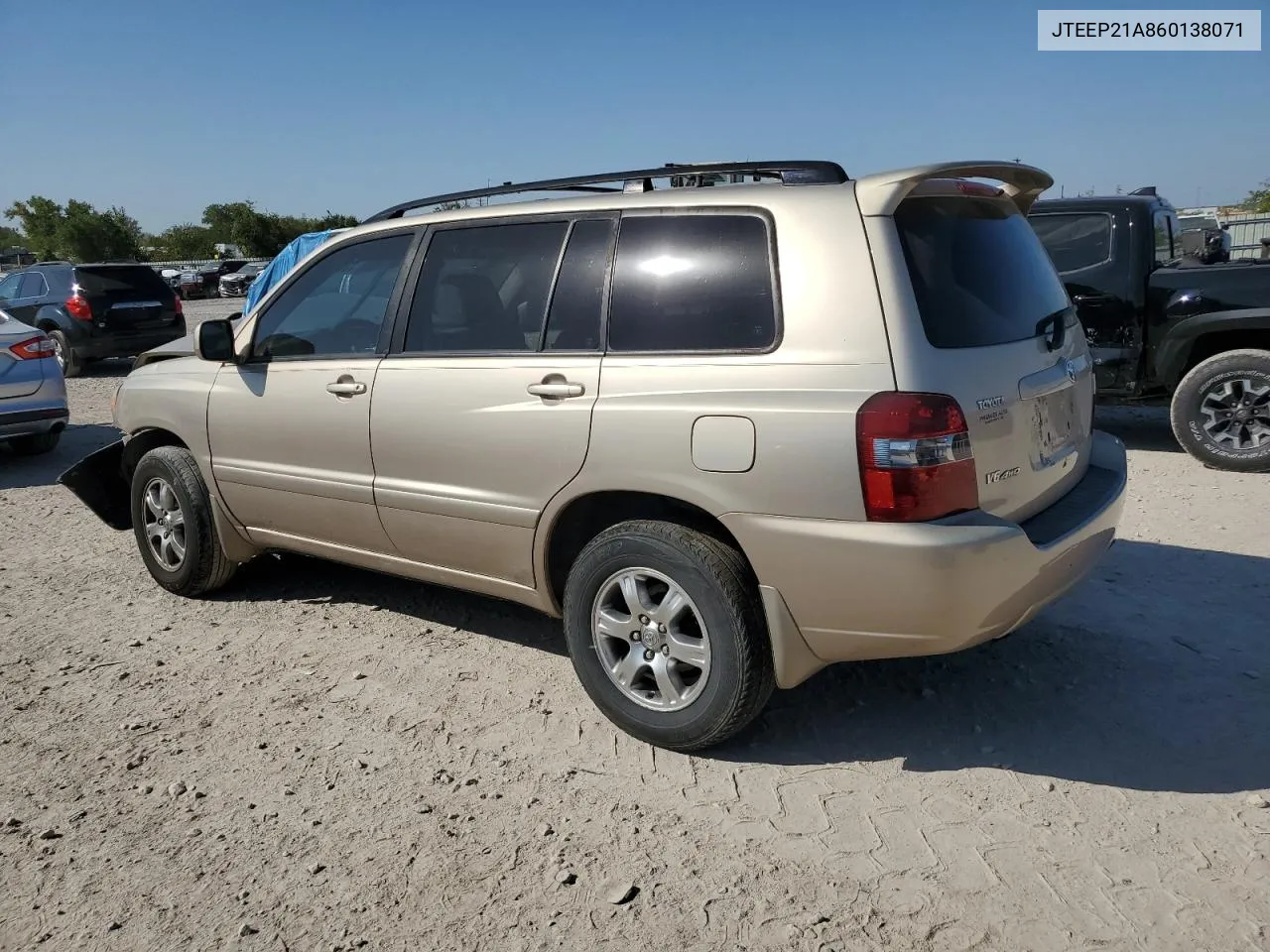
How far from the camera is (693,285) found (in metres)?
3.32

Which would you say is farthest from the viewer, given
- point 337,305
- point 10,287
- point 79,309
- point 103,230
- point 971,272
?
point 103,230

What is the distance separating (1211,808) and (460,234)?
326 centimetres

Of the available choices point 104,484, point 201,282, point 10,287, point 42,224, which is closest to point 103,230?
point 42,224

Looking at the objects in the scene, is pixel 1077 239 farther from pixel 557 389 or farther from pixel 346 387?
pixel 346 387

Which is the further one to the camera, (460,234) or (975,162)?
(460,234)

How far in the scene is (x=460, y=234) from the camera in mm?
4062

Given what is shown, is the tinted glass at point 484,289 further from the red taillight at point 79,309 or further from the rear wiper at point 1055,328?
the red taillight at point 79,309

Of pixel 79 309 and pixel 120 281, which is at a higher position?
pixel 120 281

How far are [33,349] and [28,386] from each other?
36cm

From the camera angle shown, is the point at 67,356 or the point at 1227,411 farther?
the point at 67,356

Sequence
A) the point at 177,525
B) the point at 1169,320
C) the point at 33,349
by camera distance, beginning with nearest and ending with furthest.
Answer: the point at 177,525 < the point at 1169,320 < the point at 33,349

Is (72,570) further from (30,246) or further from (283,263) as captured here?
(30,246)

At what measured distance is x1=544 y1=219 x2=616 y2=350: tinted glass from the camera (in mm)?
3529

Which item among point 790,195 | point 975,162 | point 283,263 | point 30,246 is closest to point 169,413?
point 790,195
